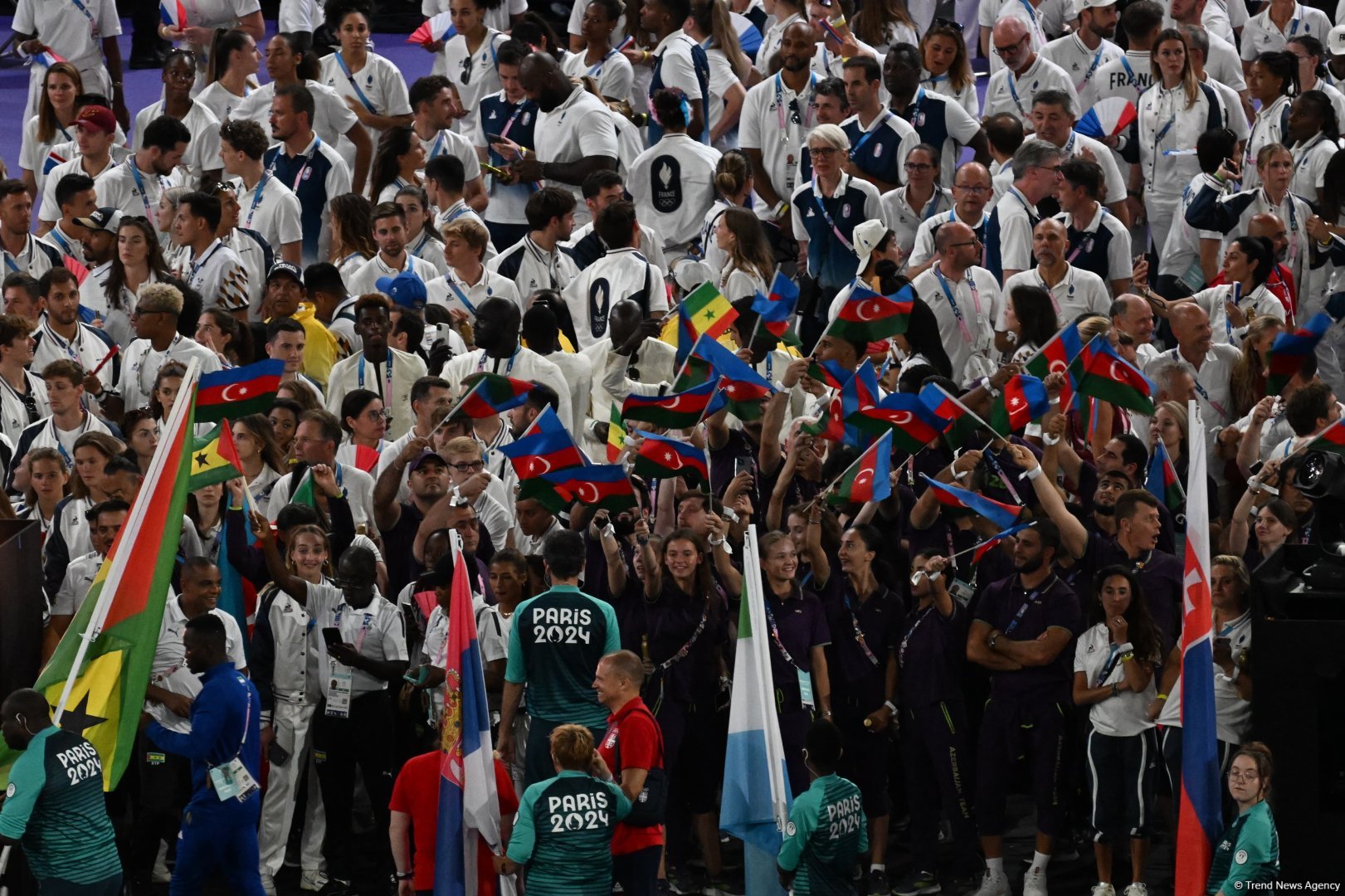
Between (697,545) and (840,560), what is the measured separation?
0.69 metres

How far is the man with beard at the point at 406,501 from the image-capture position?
10.9 m

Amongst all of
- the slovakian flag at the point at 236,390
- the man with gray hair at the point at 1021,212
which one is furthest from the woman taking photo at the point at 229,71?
the slovakian flag at the point at 236,390

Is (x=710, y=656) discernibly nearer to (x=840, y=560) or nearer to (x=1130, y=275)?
(x=840, y=560)

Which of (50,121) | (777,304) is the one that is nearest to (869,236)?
(777,304)

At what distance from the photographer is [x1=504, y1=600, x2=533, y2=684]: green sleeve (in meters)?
10.1

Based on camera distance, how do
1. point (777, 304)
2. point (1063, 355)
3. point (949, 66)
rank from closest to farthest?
1. point (1063, 355)
2. point (777, 304)
3. point (949, 66)

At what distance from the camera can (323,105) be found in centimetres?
1524

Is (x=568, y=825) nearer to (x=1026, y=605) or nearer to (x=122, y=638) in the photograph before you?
(x=122, y=638)

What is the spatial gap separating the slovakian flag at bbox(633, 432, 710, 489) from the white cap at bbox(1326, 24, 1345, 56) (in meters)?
7.09

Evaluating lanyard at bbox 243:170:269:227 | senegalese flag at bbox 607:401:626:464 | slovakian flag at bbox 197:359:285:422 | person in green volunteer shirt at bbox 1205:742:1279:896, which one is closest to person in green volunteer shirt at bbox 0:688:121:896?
slovakian flag at bbox 197:359:285:422

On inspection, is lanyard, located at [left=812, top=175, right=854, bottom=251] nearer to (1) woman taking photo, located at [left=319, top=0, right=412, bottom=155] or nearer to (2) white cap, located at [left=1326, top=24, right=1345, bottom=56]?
(1) woman taking photo, located at [left=319, top=0, right=412, bottom=155]

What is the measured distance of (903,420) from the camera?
10.5 metres

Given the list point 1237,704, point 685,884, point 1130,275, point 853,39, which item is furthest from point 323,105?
point 1237,704

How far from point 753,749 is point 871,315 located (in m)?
2.49
